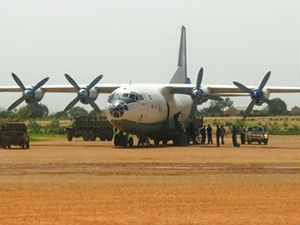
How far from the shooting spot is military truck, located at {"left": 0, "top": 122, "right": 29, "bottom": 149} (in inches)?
1893

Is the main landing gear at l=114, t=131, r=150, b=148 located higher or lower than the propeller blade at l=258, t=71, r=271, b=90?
lower

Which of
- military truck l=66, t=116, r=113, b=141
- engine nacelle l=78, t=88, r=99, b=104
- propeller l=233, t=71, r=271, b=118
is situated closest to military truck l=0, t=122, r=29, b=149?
engine nacelle l=78, t=88, r=99, b=104

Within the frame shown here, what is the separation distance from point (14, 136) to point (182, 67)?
2279cm

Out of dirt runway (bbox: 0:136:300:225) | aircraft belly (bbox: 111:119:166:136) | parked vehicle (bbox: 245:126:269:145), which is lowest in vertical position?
parked vehicle (bbox: 245:126:269:145)

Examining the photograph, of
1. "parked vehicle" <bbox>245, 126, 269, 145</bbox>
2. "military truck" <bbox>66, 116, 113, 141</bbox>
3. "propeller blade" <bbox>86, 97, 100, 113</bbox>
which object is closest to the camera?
"propeller blade" <bbox>86, 97, 100, 113</bbox>

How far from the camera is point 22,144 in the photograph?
48.2m

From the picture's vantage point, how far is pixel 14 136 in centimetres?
4816

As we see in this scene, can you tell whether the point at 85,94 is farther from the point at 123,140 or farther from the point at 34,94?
the point at 123,140

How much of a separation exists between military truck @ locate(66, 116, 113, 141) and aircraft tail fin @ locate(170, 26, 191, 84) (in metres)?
8.61

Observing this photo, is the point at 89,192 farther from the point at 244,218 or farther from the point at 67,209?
the point at 244,218

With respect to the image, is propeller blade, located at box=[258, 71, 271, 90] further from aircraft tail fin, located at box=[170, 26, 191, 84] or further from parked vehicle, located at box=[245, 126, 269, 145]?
aircraft tail fin, located at box=[170, 26, 191, 84]

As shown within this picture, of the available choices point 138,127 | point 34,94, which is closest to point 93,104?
point 34,94

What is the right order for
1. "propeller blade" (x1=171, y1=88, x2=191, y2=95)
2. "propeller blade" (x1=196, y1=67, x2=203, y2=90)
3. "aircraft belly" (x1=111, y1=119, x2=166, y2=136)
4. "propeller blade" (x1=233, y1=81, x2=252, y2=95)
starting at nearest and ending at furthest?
1. "aircraft belly" (x1=111, y1=119, x2=166, y2=136)
2. "propeller blade" (x1=233, y1=81, x2=252, y2=95)
3. "propeller blade" (x1=196, y1=67, x2=203, y2=90)
4. "propeller blade" (x1=171, y1=88, x2=191, y2=95)

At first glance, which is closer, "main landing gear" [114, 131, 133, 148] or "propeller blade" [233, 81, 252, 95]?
"main landing gear" [114, 131, 133, 148]
